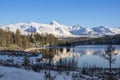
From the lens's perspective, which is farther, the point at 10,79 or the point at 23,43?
the point at 23,43

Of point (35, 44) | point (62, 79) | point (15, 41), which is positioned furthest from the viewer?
point (35, 44)

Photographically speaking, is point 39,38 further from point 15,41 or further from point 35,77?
point 35,77

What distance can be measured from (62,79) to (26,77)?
284 centimetres

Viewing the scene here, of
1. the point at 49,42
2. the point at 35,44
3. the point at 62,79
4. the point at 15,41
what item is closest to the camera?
the point at 62,79

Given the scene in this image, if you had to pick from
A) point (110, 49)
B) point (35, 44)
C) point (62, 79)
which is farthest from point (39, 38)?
point (62, 79)

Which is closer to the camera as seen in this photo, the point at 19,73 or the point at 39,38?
the point at 19,73

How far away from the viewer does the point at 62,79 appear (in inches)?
600

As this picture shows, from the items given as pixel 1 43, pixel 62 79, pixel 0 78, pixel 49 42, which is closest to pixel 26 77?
pixel 0 78

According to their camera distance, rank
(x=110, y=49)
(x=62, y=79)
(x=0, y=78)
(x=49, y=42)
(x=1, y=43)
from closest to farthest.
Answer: (x=0, y=78), (x=62, y=79), (x=110, y=49), (x=1, y=43), (x=49, y=42)

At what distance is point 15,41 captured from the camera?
150250mm

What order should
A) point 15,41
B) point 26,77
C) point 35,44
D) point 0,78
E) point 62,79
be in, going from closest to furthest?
point 0,78
point 26,77
point 62,79
point 15,41
point 35,44

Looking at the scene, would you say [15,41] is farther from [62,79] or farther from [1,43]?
[62,79]

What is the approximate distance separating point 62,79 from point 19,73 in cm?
289

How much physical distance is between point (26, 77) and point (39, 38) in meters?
171
